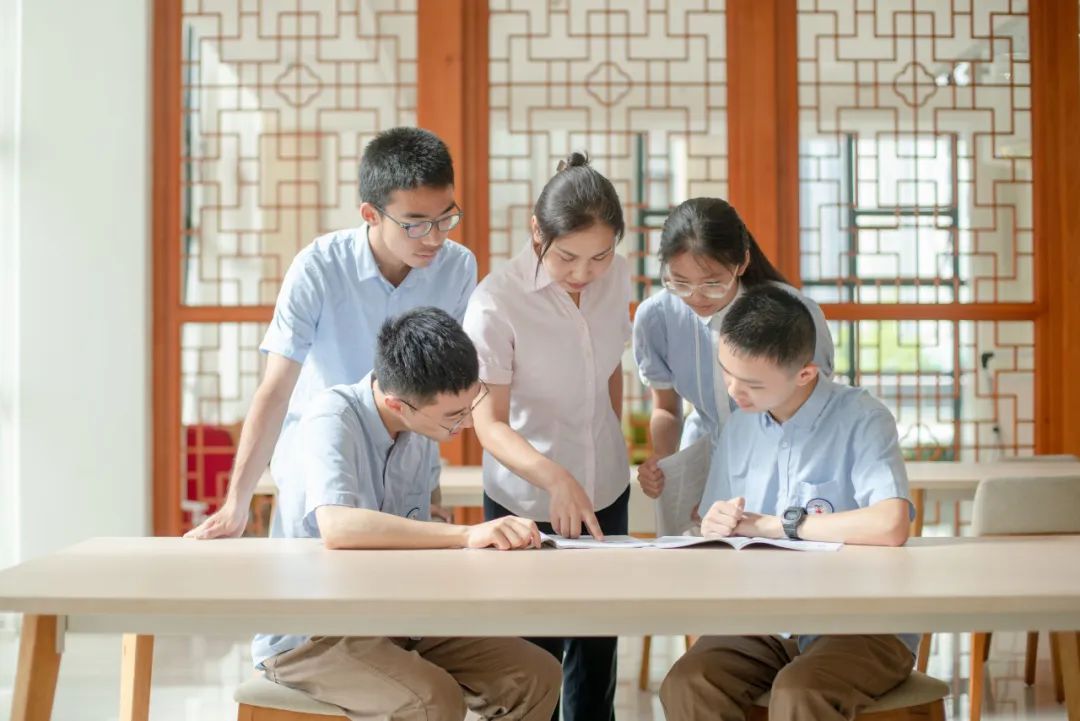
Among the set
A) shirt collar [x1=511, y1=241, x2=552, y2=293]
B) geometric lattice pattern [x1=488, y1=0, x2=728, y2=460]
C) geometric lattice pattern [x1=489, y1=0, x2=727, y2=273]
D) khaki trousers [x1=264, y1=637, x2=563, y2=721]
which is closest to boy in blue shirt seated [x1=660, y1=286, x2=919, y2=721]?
khaki trousers [x1=264, y1=637, x2=563, y2=721]

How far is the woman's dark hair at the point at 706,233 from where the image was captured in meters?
2.22

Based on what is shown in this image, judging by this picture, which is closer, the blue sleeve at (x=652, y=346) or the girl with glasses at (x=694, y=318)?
the girl with glasses at (x=694, y=318)

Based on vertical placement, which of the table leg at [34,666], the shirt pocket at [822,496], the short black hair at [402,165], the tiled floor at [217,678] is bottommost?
the tiled floor at [217,678]

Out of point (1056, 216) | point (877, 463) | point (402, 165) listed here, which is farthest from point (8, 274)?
point (1056, 216)

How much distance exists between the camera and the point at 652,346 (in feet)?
8.41

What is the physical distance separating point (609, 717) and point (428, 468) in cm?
69

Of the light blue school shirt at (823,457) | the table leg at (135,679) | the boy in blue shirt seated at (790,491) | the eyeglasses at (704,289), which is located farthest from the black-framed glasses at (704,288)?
the table leg at (135,679)

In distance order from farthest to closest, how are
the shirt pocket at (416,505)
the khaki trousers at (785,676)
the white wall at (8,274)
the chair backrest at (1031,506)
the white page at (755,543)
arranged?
the white wall at (8,274), the chair backrest at (1031,506), the shirt pocket at (416,505), the white page at (755,543), the khaki trousers at (785,676)

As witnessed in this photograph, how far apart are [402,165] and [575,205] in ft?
1.22

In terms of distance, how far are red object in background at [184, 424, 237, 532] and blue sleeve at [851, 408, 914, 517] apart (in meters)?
3.12

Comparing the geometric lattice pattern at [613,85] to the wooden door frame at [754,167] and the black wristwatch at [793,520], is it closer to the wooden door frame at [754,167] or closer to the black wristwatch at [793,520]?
the wooden door frame at [754,167]

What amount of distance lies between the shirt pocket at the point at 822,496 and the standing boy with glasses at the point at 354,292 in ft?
2.66

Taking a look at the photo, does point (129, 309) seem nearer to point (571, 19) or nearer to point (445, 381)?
point (571, 19)

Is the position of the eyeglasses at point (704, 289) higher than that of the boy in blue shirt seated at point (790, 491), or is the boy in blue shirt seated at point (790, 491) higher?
the eyeglasses at point (704, 289)
